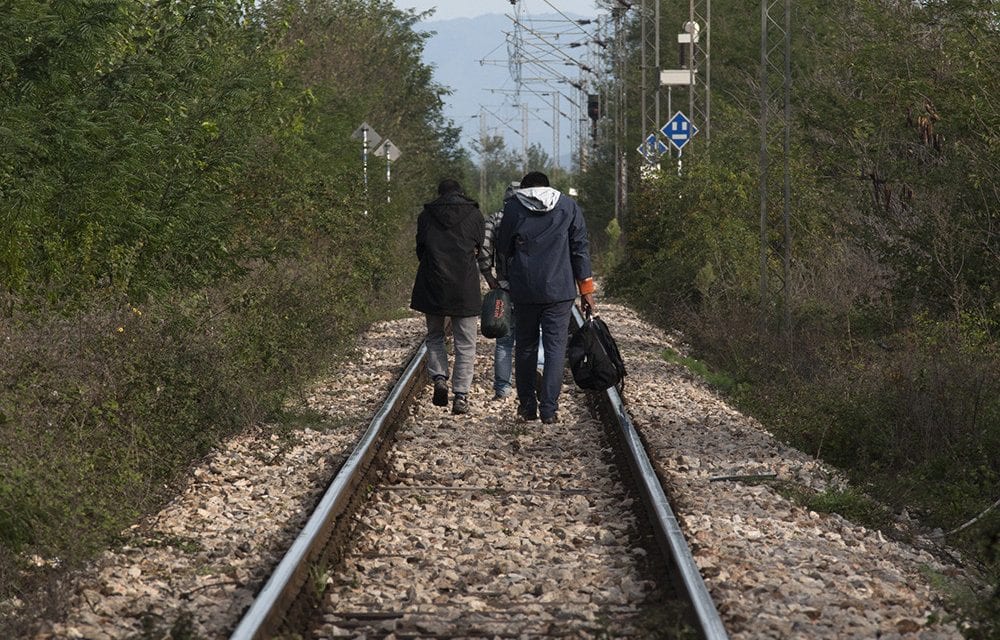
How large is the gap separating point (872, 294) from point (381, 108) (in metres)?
31.9

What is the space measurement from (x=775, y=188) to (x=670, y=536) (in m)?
16.8

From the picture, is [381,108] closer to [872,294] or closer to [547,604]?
[872,294]

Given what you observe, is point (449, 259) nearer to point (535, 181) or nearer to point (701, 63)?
Answer: point (535, 181)

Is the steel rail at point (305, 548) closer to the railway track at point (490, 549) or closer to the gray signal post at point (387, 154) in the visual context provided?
the railway track at point (490, 549)

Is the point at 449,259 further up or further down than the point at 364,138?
further down

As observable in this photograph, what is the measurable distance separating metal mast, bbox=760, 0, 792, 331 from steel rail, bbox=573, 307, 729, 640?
7.31 meters

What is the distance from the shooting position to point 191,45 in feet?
45.0

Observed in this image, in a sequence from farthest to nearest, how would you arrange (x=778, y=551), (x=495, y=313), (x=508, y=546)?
(x=495, y=313) < (x=508, y=546) < (x=778, y=551)

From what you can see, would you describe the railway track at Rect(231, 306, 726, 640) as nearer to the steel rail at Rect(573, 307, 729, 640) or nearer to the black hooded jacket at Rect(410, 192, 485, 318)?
the steel rail at Rect(573, 307, 729, 640)

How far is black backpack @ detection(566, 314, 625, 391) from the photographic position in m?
12.9

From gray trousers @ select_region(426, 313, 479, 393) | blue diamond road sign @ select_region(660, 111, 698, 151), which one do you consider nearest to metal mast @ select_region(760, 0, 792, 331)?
gray trousers @ select_region(426, 313, 479, 393)

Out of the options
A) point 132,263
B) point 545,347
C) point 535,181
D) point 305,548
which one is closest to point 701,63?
point 535,181

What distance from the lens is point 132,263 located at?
42.1 ft

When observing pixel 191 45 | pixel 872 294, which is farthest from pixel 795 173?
pixel 191 45
